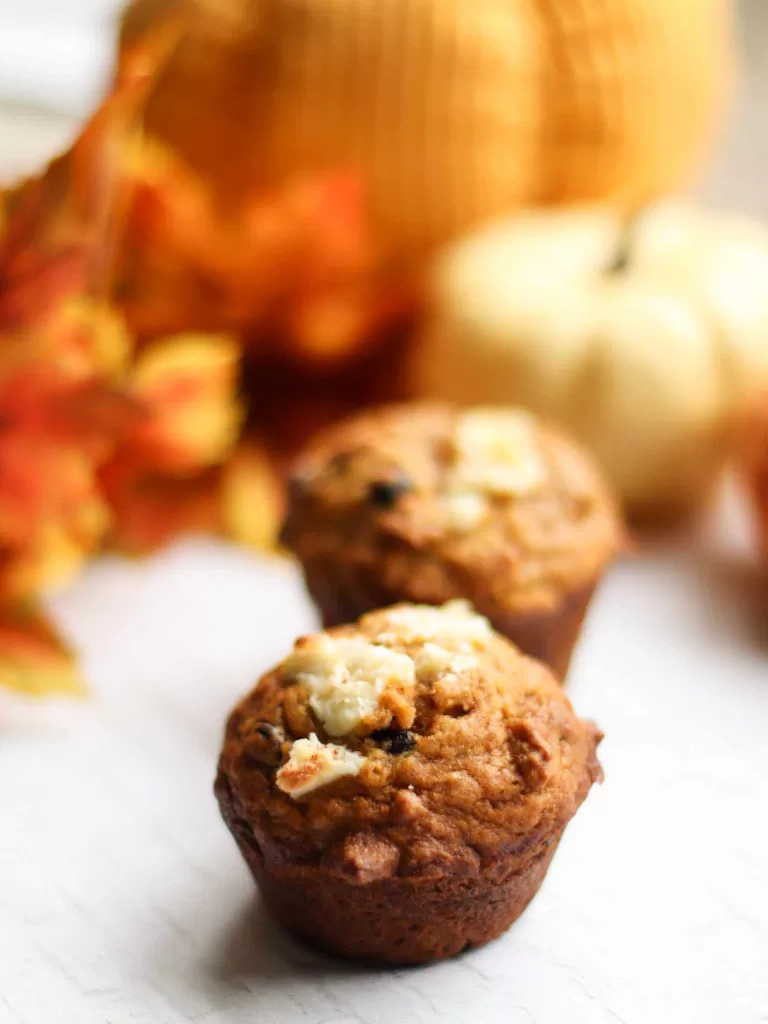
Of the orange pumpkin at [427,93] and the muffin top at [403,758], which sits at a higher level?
the orange pumpkin at [427,93]

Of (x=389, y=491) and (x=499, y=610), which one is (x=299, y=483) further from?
(x=499, y=610)

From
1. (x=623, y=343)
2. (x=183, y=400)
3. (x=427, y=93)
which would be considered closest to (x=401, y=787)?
(x=183, y=400)

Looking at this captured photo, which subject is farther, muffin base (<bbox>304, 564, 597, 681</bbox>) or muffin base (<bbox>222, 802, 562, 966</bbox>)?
muffin base (<bbox>304, 564, 597, 681</bbox>)

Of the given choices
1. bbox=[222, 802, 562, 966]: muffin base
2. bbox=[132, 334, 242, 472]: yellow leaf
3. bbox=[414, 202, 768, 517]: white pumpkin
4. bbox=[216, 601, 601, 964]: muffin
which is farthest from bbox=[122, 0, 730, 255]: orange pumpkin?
bbox=[222, 802, 562, 966]: muffin base

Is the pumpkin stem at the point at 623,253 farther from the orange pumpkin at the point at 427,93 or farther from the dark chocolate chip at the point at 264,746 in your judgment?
the dark chocolate chip at the point at 264,746

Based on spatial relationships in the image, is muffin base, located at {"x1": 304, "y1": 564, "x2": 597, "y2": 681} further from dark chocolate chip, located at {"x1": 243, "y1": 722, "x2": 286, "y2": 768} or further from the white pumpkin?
the white pumpkin

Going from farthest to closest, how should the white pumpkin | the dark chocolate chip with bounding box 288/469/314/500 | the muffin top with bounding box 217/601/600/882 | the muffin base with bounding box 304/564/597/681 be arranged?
1. the white pumpkin
2. the dark chocolate chip with bounding box 288/469/314/500
3. the muffin base with bounding box 304/564/597/681
4. the muffin top with bounding box 217/601/600/882

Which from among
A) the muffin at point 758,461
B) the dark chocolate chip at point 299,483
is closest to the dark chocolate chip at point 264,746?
the dark chocolate chip at point 299,483
